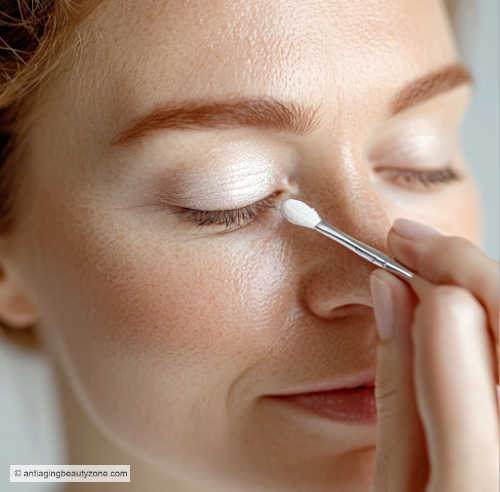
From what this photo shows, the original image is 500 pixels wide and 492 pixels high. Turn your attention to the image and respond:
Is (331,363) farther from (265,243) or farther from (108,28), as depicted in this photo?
(108,28)

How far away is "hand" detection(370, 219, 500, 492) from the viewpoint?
564mm

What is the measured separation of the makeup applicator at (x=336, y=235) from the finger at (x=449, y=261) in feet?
0.05

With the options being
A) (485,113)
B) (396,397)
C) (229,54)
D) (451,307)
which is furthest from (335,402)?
(485,113)

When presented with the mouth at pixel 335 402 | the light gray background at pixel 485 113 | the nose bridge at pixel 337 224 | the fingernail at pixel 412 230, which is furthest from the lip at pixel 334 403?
the light gray background at pixel 485 113

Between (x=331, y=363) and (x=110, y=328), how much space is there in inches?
9.4

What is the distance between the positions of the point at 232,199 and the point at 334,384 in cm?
22

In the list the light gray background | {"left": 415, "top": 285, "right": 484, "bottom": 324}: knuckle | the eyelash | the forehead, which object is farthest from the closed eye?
the light gray background

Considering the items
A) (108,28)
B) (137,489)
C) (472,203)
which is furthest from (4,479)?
(472,203)

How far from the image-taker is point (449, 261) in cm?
Answer: 62

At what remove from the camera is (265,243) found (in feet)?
2.45

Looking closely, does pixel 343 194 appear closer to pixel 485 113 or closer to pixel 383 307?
pixel 383 307

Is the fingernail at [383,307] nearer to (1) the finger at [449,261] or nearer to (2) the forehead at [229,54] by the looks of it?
(1) the finger at [449,261]

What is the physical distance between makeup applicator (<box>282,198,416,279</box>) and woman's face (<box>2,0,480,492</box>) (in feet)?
0.11

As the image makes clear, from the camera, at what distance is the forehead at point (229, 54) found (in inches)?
28.0
